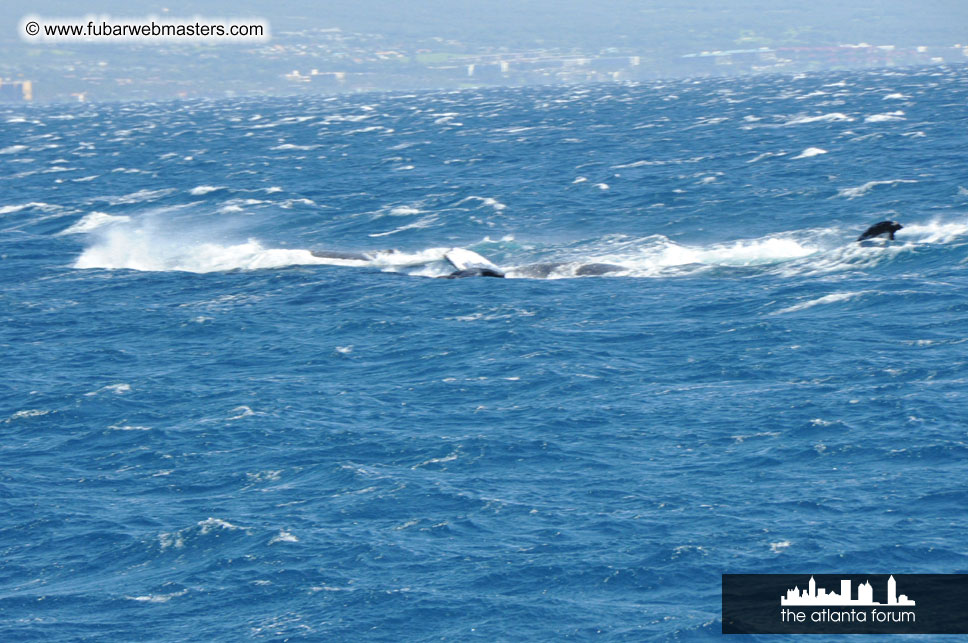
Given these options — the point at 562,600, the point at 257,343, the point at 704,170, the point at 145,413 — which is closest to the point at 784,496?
the point at 562,600

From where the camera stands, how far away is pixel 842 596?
30.5 metres

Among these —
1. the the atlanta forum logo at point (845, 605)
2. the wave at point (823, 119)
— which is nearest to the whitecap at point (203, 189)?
the wave at point (823, 119)

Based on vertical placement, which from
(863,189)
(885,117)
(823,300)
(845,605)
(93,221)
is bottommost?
(845,605)

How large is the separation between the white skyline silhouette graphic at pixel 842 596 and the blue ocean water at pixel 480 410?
87cm

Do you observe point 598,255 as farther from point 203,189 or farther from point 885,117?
point 885,117

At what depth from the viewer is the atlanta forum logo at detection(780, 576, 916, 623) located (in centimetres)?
2977

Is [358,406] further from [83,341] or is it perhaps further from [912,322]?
[912,322]

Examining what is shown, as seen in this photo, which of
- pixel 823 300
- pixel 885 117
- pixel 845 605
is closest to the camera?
pixel 845 605

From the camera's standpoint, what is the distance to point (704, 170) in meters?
103

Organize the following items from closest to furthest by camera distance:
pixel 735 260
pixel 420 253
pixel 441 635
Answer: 1. pixel 441 635
2. pixel 735 260
3. pixel 420 253

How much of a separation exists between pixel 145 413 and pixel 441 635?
2099cm

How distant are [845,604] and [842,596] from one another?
0.29m

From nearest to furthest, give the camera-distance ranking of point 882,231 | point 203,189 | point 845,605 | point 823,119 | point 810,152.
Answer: point 845,605, point 882,231, point 810,152, point 203,189, point 823,119

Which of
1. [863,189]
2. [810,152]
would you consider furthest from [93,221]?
[810,152]
